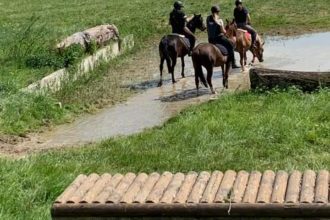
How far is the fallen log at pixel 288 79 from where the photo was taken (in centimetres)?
1359

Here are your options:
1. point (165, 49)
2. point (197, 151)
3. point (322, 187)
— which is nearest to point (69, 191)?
point (322, 187)

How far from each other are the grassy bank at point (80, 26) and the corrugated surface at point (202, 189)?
24.6 feet

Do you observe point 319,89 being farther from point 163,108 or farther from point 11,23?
point 11,23

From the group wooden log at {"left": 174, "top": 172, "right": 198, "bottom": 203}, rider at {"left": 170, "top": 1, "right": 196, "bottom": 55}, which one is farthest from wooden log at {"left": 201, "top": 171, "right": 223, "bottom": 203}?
rider at {"left": 170, "top": 1, "right": 196, "bottom": 55}

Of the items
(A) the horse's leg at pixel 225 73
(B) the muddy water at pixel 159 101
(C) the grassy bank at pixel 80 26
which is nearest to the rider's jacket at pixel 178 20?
(B) the muddy water at pixel 159 101

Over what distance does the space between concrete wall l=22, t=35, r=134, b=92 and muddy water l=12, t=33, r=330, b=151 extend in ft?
4.81

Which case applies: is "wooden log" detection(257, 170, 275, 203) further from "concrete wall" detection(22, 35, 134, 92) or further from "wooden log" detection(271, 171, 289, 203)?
"concrete wall" detection(22, 35, 134, 92)

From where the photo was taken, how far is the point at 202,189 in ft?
17.2

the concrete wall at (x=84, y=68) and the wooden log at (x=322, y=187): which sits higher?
the wooden log at (x=322, y=187)

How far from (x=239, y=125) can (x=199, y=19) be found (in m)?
8.04

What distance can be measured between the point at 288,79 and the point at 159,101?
3.29 m

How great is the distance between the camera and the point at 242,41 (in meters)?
18.8

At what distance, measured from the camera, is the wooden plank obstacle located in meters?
4.78

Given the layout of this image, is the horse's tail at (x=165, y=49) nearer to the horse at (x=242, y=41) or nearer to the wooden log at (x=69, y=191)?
the horse at (x=242, y=41)
